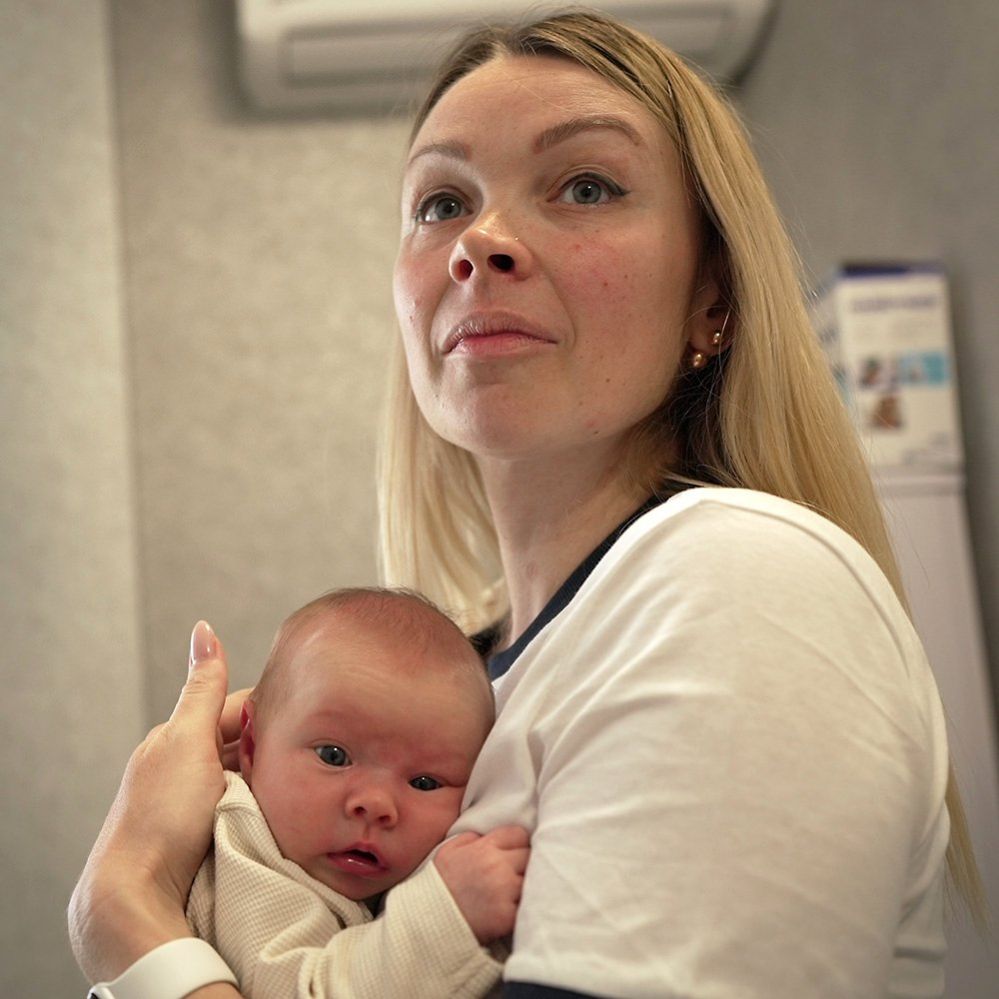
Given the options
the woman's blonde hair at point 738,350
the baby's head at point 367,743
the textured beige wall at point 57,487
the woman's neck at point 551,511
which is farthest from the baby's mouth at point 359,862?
the textured beige wall at point 57,487

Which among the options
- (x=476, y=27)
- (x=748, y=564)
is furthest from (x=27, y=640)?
(x=748, y=564)

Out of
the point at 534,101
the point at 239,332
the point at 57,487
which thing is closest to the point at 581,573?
the point at 534,101

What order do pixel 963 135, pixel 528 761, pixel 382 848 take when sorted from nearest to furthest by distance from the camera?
pixel 528 761
pixel 382 848
pixel 963 135

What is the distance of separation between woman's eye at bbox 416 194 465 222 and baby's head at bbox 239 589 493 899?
43 cm

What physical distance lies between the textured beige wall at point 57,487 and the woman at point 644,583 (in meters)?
2.00

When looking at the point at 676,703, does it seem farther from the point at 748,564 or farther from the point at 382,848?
the point at 382,848

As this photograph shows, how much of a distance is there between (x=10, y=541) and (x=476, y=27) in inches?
88.9

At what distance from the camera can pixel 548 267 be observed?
114cm

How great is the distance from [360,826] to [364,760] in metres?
0.06

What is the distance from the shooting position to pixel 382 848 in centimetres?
98

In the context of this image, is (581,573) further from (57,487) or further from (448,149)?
(57,487)

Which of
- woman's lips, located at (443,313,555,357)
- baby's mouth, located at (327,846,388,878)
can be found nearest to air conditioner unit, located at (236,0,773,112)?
woman's lips, located at (443,313,555,357)

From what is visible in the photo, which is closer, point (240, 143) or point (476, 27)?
point (476, 27)

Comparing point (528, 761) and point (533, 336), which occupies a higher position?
point (533, 336)
